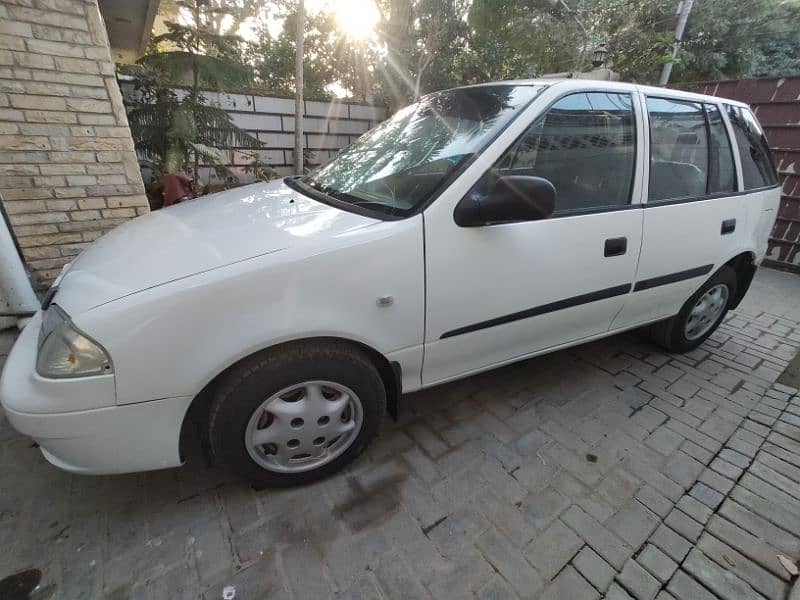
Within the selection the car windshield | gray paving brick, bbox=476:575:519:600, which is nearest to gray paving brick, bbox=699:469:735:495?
gray paving brick, bbox=476:575:519:600

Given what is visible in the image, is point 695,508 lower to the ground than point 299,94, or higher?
lower

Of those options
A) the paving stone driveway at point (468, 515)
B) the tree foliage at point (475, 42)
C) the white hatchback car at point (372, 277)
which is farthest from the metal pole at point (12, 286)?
the tree foliage at point (475, 42)

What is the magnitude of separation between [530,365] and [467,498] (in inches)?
50.1

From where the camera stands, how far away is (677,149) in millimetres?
2387

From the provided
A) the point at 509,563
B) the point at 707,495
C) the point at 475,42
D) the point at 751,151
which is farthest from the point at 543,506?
the point at 475,42

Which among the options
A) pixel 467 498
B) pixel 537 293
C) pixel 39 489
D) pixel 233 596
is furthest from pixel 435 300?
pixel 39 489

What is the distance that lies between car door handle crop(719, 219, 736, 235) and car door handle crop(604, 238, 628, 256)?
989mm

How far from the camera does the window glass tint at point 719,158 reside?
8.36 ft

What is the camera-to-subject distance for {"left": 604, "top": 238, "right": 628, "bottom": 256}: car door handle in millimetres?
2094

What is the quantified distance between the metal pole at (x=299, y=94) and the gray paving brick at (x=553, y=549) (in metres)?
6.40

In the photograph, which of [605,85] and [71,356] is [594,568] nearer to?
[71,356]

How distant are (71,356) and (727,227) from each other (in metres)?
3.58

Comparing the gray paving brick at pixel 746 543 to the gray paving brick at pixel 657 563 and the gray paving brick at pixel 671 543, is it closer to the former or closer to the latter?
the gray paving brick at pixel 671 543

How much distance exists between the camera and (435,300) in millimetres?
1715
